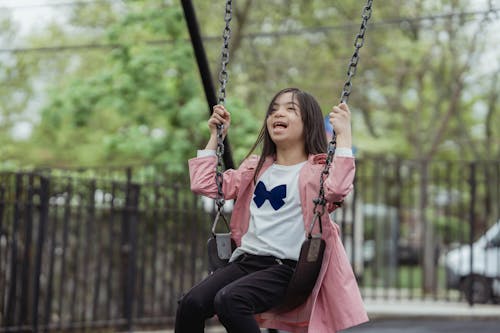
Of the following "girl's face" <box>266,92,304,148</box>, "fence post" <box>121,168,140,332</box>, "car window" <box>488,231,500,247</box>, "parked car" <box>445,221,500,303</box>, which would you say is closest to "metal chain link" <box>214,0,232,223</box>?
"girl's face" <box>266,92,304,148</box>

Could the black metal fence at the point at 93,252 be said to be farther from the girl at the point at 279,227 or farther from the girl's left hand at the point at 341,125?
the girl's left hand at the point at 341,125

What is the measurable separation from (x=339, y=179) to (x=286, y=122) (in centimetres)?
47

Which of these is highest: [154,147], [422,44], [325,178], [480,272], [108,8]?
[108,8]

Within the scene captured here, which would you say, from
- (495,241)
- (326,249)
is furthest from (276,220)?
(495,241)

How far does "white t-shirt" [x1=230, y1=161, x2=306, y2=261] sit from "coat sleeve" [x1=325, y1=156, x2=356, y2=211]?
9.2 inches

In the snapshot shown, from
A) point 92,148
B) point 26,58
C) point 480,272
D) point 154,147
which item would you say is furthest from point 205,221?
point 26,58

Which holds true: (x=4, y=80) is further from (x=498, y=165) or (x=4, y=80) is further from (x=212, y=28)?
(x=498, y=165)

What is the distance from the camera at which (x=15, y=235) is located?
25.7 feet

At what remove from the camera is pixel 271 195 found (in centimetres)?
407

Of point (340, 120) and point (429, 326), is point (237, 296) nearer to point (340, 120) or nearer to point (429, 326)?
point (340, 120)

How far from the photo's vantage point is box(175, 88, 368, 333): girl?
149 inches

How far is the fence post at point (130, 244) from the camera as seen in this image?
9023mm

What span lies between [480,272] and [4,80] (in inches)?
618

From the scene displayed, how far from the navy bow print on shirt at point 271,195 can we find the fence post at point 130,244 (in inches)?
200
